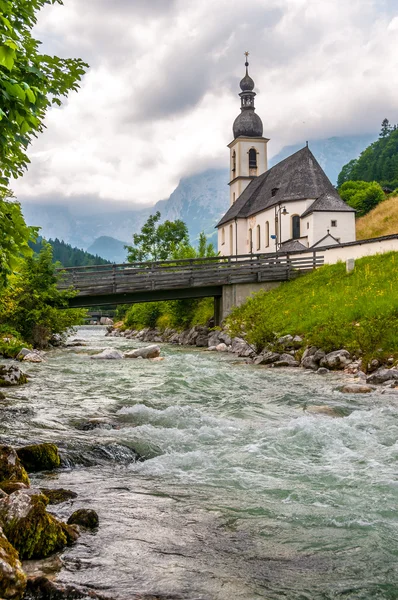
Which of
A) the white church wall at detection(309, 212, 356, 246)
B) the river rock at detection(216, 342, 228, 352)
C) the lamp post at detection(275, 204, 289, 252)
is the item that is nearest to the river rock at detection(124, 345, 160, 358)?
the river rock at detection(216, 342, 228, 352)

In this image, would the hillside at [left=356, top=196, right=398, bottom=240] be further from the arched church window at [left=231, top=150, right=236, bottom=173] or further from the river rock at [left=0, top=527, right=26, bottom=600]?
the river rock at [left=0, top=527, right=26, bottom=600]

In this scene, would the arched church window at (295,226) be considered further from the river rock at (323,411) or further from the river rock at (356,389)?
the river rock at (323,411)

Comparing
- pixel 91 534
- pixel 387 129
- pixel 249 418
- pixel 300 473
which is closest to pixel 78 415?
pixel 249 418

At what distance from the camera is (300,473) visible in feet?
23.2

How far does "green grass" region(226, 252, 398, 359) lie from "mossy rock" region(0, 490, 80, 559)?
1404cm

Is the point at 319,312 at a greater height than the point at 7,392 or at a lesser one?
greater

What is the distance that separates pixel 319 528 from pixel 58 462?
3.46 m

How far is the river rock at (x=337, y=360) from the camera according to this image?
18.2 m

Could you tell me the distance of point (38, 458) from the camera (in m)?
7.10

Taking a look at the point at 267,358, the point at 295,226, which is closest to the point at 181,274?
the point at 267,358

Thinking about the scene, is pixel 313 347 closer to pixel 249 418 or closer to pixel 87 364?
pixel 87 364

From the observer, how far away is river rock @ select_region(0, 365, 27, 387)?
14.9 metres

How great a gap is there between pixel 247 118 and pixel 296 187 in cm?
2611

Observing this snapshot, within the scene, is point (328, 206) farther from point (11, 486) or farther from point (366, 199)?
point (11, 486)
